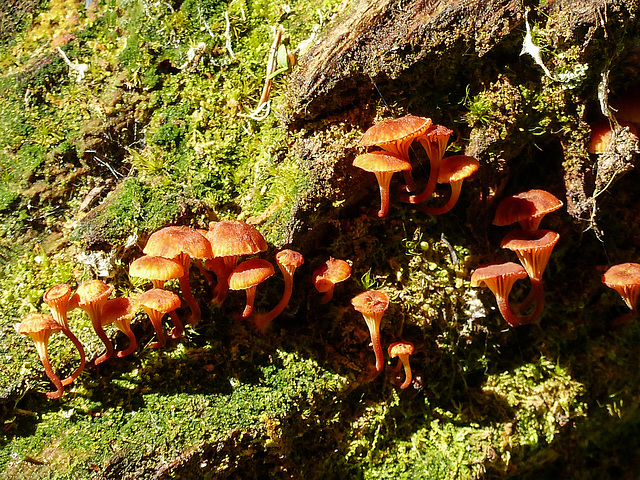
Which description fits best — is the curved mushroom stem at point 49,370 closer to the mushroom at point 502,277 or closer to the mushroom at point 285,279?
the mushroom at point 285,279

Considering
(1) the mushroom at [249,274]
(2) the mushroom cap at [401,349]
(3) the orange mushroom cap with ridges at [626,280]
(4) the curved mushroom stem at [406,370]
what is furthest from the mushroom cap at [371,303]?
(3) the orange mushroom cap with ridges at [626,280]

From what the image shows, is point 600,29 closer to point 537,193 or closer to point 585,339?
point 537,193

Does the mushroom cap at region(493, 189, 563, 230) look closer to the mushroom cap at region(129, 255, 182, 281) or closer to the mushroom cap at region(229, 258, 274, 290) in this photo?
the mushroom cap at region(229, 258, 274, 290)

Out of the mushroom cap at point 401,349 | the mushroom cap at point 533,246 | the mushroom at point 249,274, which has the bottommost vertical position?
the mushroom cap at point 401,349

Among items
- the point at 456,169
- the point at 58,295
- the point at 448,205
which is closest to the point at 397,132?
the point at 456,169

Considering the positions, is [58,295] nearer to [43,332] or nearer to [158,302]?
[43,332]

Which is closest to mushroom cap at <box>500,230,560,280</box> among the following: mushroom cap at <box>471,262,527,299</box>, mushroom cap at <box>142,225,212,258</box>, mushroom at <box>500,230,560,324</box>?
mushroom at <box>500,230,560,324</box>

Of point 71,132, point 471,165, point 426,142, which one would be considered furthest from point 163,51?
point 471,165

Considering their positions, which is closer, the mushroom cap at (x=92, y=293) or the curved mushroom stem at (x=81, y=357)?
the mushroom cap at (x=92, y=293)
